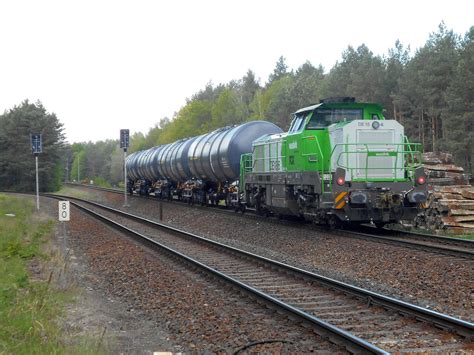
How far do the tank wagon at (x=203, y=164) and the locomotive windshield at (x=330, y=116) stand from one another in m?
7.09

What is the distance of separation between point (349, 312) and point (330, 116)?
924cm

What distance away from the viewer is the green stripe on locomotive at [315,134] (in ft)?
50.2

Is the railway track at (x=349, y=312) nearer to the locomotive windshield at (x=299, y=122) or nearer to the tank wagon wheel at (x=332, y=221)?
the tank wagon wheel at (x=332, y=221)

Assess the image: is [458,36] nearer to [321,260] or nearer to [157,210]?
[157,210]

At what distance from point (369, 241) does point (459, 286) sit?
16.1ft

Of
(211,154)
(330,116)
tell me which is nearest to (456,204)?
(330,116)

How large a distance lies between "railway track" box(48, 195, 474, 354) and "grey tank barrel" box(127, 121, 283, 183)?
36.4ft

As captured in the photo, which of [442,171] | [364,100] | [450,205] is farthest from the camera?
[364,100]

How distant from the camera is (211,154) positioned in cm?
2503

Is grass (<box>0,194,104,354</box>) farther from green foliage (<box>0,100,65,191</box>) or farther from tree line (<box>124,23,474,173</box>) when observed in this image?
green foliage (<box>0,100,65,191</box>)

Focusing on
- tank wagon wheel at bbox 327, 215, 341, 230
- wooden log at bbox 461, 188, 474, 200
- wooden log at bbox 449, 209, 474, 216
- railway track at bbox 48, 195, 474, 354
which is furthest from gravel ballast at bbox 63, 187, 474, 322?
wooden log at bbox 461, 188, 474, 200

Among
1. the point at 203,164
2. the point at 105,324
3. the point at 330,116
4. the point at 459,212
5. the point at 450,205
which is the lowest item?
the point at 105,324

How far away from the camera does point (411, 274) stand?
392 inches

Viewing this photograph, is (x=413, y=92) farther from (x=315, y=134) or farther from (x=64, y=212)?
(x=64, y=212)
